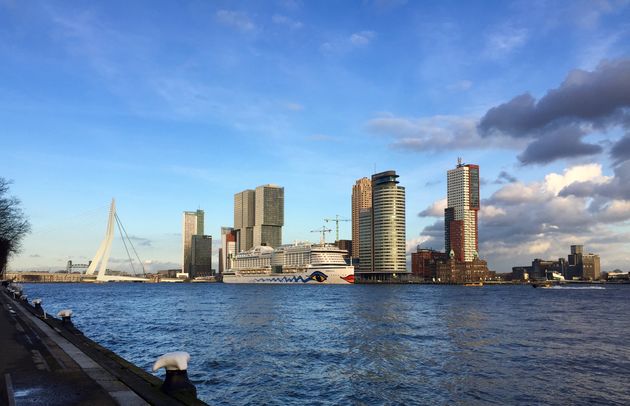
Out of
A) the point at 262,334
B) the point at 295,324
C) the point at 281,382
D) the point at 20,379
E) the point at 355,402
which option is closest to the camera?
the point at 20,379

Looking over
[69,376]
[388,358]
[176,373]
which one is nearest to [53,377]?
[69,376]

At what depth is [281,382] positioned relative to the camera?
80.9ft

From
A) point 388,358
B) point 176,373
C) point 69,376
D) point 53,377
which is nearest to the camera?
point 176,373

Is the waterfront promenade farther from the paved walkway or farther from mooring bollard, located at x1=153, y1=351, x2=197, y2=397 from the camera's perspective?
mooring bollard, located at x1=153, y1=351, x2=197, y2=397

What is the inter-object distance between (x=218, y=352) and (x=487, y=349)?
758 inches

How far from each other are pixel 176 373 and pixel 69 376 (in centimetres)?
454

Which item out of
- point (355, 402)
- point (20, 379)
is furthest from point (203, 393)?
point (20, 379)

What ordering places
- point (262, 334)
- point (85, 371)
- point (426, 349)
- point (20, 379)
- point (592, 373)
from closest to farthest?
point (20, 379) < point (85, 371) < point (592, 373) < point (426, 349) < point (262, 334)

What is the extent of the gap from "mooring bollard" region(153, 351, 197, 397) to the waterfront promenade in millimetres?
260

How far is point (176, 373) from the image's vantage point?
12.3m

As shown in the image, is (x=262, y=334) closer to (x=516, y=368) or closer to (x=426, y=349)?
(x=426, y=349)

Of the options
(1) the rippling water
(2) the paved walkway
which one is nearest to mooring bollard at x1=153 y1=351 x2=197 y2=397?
(2) the paved walkway

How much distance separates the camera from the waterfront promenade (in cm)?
1190

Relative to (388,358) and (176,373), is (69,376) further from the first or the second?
(388,358)
